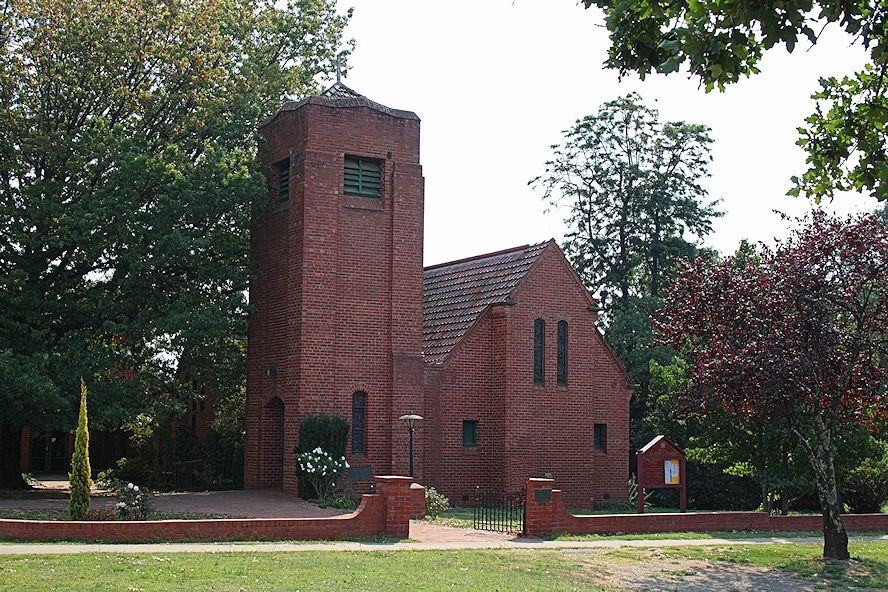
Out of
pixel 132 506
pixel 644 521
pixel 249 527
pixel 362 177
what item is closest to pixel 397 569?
pixel 249 527

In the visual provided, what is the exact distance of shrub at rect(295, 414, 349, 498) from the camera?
87.7 ft

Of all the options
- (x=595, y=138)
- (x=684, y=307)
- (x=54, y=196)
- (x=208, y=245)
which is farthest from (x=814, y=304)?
(x=595, y=138)

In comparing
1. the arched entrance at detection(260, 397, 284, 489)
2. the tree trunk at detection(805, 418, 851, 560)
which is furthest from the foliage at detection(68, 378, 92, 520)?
the tree trunk at detection(805, 418, 851, 560)

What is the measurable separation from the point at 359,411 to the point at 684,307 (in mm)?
10783

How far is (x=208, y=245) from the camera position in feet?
90.2

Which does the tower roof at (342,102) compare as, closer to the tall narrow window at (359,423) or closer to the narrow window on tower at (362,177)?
the narrow window on tower at (362,177)

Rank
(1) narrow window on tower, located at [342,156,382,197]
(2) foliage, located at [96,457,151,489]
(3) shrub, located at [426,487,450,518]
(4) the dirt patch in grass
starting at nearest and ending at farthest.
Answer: (4) the dirt patch in grass
(3) shrub, located at [426,487,450,518]
(1) narrow window on tower, located at [342,156,382,197]
(2) foliage, located at [96,457,151,489]

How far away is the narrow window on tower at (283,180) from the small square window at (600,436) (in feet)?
35.5

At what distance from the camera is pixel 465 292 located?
3219 centimetres

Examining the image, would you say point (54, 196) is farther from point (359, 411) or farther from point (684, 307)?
point (684, 307)

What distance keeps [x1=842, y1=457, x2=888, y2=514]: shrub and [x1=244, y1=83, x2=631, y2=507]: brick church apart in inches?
244

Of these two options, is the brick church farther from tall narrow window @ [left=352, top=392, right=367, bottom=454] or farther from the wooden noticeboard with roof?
the wooden noticeboard with roof

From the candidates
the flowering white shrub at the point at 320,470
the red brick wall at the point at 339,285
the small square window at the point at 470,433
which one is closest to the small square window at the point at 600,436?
the small square window at the point at 470,433

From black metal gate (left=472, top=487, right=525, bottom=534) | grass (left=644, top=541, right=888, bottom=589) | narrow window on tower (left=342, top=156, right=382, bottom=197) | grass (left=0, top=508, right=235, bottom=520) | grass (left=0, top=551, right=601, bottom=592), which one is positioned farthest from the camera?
narrow window on tower (left=342, top=156, right=382, bottom=197)
